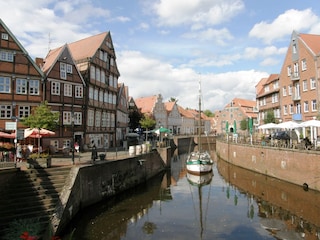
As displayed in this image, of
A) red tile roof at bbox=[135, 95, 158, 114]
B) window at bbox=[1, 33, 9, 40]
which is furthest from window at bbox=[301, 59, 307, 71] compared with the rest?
red tile roof at bbox=[135, 95, 158, 114]

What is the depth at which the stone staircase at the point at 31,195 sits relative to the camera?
44.6 ft

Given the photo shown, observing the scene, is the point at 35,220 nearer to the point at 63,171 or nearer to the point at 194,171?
the point at 63,171

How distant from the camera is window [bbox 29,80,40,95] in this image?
26.3 meters

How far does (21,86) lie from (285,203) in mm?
23699

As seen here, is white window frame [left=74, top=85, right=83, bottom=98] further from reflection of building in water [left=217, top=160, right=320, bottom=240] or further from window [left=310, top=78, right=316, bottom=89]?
window [left=310, top=78, right=316, bottom=89]

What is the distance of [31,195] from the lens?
1502 cm

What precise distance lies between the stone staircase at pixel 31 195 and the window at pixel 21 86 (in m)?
11.6

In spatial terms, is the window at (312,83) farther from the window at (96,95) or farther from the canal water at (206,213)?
the window at (96,95)

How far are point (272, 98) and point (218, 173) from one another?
1981 centimetres

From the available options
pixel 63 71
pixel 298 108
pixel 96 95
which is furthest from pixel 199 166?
pixel 298 108

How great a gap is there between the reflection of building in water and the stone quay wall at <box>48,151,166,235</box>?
9491mm

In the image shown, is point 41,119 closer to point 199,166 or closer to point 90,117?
point 90,117

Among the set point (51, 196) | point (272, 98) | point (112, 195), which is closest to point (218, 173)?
point (112, 195)

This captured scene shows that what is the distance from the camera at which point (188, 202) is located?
70.2 ft
